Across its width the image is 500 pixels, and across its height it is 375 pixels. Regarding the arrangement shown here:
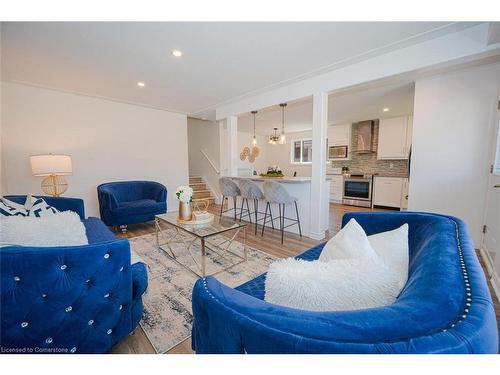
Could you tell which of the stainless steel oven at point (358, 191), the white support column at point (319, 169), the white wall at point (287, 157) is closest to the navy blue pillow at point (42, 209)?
the white support column at point (319, 169)

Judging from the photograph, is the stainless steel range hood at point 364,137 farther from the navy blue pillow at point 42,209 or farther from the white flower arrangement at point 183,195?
the navy blue pillow at point 42,209

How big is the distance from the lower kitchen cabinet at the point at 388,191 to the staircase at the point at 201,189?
4.49 m

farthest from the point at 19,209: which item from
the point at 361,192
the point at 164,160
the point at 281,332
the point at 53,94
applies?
the point at 361,192

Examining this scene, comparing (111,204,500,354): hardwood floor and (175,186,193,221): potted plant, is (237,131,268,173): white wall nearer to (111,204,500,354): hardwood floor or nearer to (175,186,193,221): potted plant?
(111,204,500,354): hardwood floor

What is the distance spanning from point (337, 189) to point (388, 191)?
1325mm

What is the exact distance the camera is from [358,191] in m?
5.80

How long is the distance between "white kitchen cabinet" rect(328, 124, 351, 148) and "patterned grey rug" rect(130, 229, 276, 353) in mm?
4800

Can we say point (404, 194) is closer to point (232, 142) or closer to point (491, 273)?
point (491, 273)

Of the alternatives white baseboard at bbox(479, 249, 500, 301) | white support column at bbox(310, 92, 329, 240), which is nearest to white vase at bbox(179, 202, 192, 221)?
white support column at bbox(310, 92, 329, 240)

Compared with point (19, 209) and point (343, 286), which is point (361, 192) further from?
point (19, 209)

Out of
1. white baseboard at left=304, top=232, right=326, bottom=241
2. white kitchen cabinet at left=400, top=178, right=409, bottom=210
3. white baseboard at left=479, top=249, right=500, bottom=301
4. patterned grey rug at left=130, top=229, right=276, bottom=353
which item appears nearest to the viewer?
patterned grey rug at left=130, top=229, right=276, bottom=353

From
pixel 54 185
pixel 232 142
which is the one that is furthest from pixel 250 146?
pixel 54 185

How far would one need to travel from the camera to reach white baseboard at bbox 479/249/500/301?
6.12 feet
